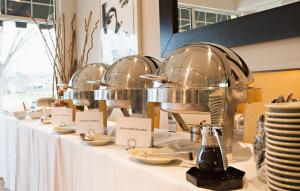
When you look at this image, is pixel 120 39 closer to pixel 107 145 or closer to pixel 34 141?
pixel 34 141

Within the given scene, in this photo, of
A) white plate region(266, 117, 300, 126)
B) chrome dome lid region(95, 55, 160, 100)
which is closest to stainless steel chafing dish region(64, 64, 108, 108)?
chrome dome lid region(95, 55, 160, 100)

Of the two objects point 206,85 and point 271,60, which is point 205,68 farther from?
point 271,60

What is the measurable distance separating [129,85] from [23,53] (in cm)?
223

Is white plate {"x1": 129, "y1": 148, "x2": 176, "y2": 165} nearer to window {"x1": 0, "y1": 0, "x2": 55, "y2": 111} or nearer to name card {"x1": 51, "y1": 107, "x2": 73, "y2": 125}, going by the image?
name card {"x1": 51, "y1": 107, "x2": 73, "y2": 125}

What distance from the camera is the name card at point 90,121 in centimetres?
106

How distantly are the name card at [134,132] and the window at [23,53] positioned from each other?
2161 millimetres

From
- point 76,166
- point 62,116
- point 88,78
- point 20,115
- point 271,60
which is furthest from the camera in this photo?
point 20,115

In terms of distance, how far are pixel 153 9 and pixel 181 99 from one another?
1171 mm

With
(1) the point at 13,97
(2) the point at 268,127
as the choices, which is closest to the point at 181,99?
(2) the point at 268,127

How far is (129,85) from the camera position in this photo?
92 centimetres

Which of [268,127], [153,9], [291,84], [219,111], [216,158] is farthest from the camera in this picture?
[153,9]

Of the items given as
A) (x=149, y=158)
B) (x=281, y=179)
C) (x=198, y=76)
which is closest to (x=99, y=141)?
(x=149, y=158)

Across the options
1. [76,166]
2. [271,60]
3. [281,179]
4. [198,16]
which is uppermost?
[198,16]

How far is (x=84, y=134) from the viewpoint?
1041mm
